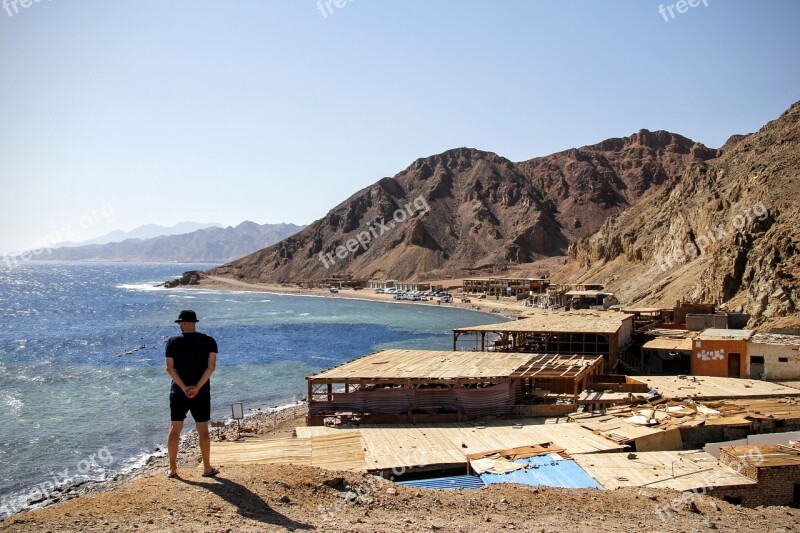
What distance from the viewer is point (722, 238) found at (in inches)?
2067

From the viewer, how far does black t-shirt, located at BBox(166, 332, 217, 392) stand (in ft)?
28.0

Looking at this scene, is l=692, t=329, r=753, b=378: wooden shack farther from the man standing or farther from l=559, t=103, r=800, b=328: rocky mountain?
the man standing

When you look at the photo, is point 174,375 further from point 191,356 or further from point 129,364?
point 129,364

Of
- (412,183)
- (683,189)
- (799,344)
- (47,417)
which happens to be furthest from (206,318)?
(412,183)

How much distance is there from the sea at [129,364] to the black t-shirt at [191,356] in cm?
1360

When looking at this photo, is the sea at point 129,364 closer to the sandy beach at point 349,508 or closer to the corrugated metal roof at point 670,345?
the sandy beach at point 349,508

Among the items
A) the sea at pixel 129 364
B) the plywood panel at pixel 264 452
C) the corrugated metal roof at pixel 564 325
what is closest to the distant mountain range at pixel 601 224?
the corrugated metal roof at pixel 564 325

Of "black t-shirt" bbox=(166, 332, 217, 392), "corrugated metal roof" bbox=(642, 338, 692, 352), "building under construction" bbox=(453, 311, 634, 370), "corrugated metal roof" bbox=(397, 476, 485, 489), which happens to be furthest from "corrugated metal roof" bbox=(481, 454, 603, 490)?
"corrugated metal roof" bbox=(642, 338, 692, 352)

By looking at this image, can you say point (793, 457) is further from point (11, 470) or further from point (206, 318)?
point (206, 318)

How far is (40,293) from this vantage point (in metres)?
140

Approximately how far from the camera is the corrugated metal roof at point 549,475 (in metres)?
13.2

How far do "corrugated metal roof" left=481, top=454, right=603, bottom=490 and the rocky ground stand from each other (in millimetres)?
1378

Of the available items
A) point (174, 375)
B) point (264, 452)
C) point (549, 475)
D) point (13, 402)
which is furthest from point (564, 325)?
point (13, 402)

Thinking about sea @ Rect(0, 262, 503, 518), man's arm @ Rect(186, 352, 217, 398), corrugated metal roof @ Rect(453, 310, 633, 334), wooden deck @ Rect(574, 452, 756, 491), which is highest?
man's arm @ Rect(186, 352, 217, 398)
